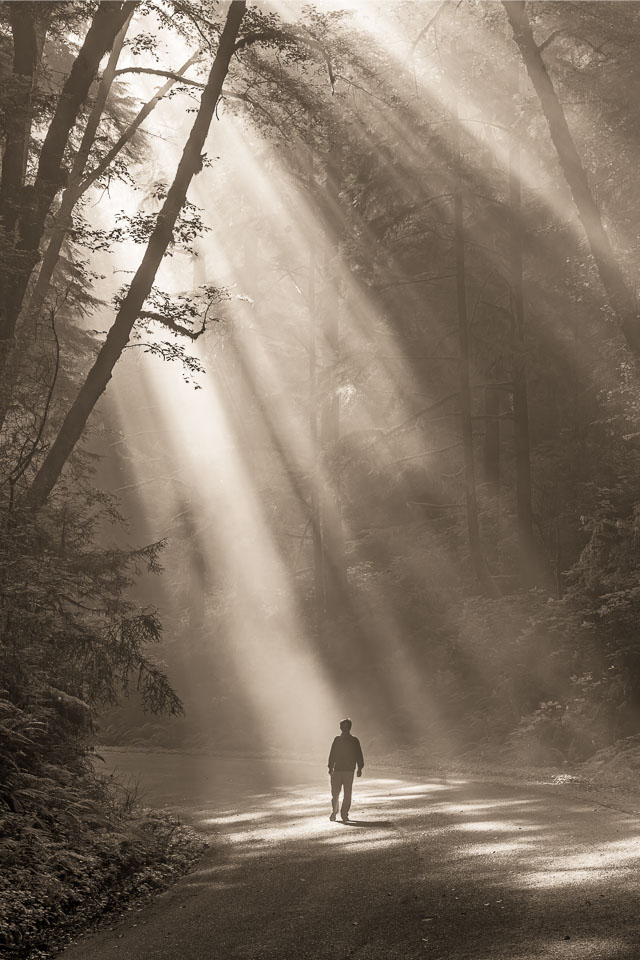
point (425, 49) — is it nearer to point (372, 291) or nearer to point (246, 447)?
point (372, 291)

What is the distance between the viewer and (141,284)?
45.1ft

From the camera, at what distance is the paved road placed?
6.74 m

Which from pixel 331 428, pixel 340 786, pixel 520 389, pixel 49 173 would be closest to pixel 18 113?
pixel 49 173

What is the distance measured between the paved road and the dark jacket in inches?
30.6

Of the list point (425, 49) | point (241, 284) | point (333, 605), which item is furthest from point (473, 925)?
point (241, 284)

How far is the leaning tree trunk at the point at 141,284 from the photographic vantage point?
1372 cm

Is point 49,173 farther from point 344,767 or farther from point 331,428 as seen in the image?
point 331,428

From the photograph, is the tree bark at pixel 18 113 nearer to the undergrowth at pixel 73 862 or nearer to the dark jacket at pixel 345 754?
the undergrowth at pixel 73 862

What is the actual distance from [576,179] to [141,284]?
8362 millimetres

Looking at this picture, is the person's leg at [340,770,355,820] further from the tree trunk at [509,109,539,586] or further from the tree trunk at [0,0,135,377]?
the tree trunk at [509,109,539,586]

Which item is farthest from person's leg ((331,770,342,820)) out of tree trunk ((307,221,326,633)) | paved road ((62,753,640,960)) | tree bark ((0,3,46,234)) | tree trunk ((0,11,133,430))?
tree trunk ((307,221,326,633))

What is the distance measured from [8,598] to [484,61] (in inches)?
753

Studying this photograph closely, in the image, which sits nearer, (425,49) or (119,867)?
(119,867)

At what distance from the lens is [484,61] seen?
2434 centimetres
